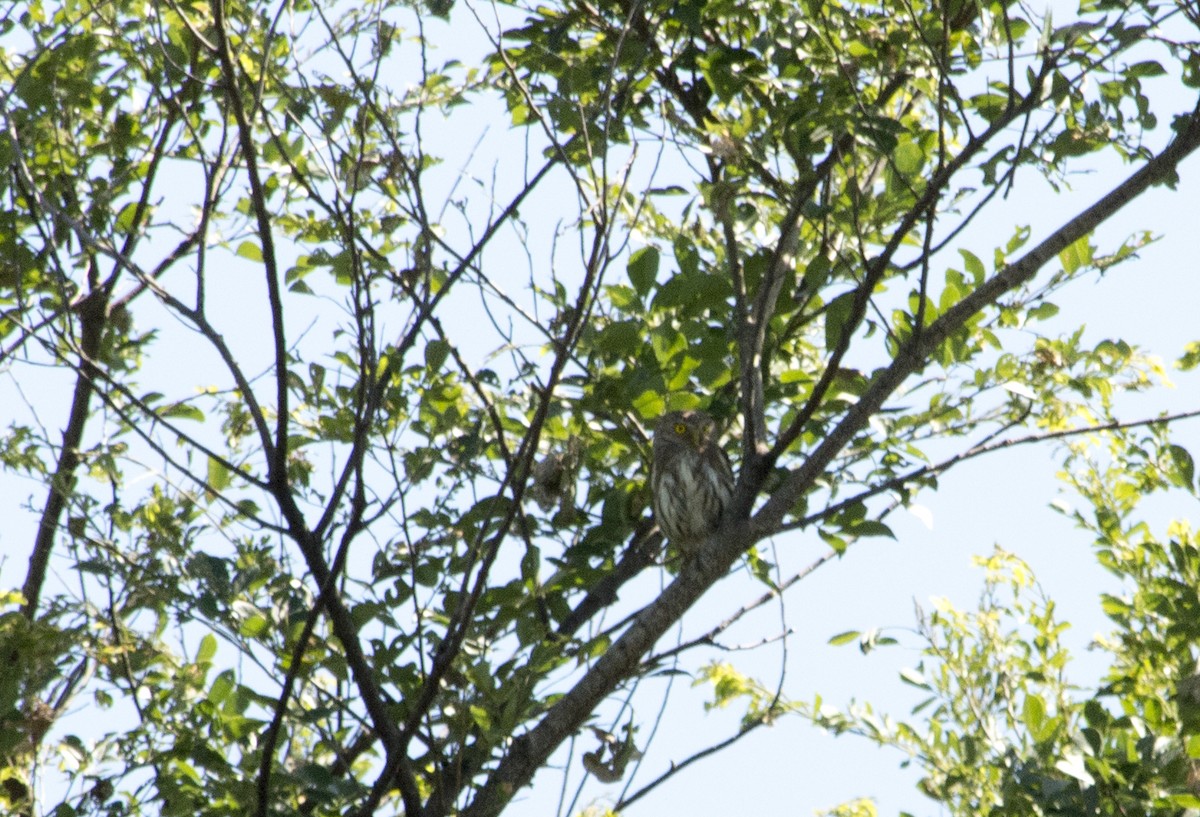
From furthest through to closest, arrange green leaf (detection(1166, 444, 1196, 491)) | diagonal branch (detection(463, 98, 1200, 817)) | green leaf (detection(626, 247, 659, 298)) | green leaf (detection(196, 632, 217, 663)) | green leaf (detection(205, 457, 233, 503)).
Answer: green leaf (detection(1166, 444, 1196, 491)), green leaf (detection(626, 247, 659, 298)), green leaf (detection(205, 457, 233, 503)), green leaf (detection(196, 632, 217, 663)), diagonal branch (detection(463, 98, 1200, 817))

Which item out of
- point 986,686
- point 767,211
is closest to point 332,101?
point 767,211

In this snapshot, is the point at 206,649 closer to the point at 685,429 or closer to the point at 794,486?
the point at 794,486

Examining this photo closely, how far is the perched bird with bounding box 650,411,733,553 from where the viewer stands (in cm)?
438

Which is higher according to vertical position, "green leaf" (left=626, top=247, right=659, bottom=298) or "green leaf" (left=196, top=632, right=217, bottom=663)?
"green leaf" (left=626, top=247, right=659, bottom=298)

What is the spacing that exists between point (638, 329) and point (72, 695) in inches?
85.1

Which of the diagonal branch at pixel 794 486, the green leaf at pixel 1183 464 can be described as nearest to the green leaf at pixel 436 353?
the diagonal branch at pixel 794 486

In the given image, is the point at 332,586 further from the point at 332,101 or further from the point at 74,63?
the point at 74,63

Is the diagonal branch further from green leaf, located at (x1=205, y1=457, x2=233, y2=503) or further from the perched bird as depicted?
green leaf, located at (x1=205, y1=457, x2=233, y2=503)

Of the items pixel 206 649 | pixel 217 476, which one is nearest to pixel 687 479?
pixel 217 476

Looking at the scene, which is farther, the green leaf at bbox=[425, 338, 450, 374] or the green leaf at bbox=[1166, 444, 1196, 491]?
the green leaf at bbox=[1166, 444, 1196, 491]

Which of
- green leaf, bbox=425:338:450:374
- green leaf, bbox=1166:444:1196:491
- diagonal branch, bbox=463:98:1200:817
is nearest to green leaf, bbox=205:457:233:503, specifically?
green leaf, bbox=425:338:450:374

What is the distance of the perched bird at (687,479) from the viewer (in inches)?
172

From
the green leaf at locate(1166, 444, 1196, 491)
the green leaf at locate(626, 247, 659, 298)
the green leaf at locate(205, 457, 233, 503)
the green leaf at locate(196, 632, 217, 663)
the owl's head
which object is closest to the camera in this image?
the green leaf at locate(196, 632, 217, 663)

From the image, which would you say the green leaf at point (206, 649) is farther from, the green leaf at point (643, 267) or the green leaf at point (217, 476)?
the green leaf at point (643, 267)
